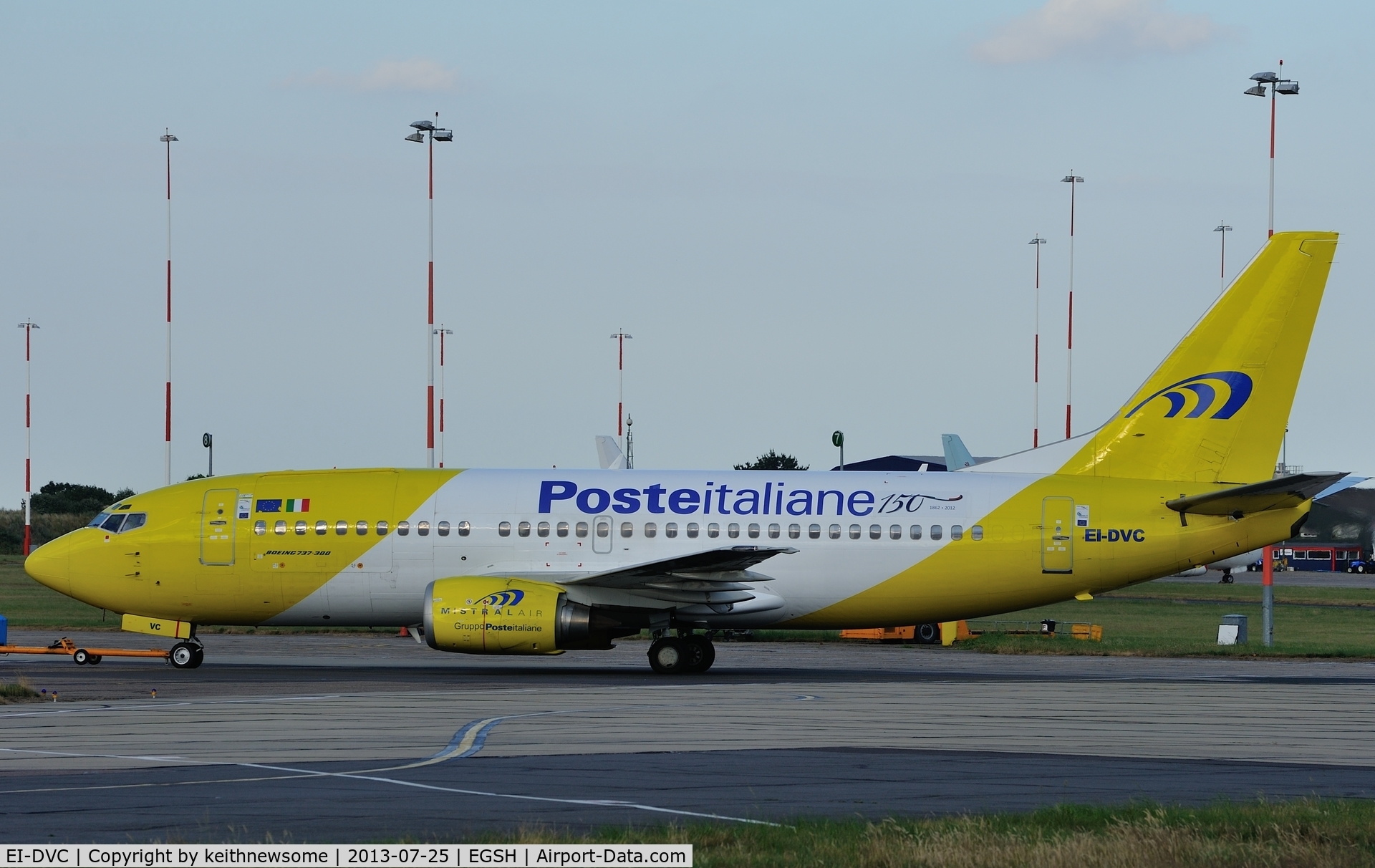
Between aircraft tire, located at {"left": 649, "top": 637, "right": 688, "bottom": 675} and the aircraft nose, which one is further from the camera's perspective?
the aircraft nose

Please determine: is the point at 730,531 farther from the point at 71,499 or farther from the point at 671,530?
the point at 71,499

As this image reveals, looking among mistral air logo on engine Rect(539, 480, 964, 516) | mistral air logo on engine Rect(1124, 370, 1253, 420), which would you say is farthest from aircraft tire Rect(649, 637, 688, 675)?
mistral air logo on engine Rect(1124, 370, 1253, 420)

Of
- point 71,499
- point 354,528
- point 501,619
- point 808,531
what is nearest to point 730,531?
point 808,531

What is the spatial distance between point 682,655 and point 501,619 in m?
3.75

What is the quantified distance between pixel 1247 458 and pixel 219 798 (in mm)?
23031

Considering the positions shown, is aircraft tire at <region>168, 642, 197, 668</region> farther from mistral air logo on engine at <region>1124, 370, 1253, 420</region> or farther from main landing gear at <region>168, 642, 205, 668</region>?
mistral air logo on engine at <region>1124, 370, 1253, 420</region>

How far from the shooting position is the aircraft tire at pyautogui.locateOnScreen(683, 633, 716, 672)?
30359 mm

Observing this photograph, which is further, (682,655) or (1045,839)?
(682,655)

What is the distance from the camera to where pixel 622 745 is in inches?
703

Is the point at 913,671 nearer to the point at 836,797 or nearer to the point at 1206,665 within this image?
the point at 1206,665

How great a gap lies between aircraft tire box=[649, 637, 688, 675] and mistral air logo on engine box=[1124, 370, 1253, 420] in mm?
10316

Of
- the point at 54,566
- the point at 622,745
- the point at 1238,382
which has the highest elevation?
the point at 1238,382

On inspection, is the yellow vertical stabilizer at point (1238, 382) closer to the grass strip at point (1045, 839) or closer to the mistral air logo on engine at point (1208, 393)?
the mistral air logo on engine at point (1208, 393)

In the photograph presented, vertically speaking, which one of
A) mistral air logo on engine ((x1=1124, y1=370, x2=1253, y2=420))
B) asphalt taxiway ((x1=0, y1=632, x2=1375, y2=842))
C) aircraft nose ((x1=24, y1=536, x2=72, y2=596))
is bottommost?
asphalt taxiway ((x1=0, y1=632, x2=1375, y2=842))
